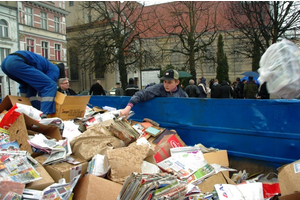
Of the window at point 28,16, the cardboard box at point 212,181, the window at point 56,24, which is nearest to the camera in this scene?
the cardboard box at point 212,181

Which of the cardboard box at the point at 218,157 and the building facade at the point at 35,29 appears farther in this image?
the building facade at the point at 35,29

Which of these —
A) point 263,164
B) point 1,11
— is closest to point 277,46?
point 263,164

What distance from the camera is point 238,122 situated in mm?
2867

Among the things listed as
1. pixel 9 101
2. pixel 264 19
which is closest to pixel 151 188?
pixel 9 101

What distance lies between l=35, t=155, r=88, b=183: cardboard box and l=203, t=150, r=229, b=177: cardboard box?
144cm

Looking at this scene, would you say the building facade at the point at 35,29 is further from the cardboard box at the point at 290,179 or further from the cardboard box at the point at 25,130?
the cardboard box at the point at 290,179

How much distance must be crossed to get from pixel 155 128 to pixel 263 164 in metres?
1.47

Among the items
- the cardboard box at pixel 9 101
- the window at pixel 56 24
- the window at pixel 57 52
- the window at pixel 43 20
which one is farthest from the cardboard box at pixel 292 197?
the window at pixel 56 24

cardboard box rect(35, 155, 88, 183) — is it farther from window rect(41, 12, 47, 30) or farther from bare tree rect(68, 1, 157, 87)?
window rect(41, 12, 47, 30)

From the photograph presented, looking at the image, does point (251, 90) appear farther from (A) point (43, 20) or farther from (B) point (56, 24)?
(B) point (56, 24)

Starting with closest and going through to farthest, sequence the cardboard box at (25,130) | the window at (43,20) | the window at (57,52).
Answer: the cardboard box at (25,130), the window at (43,20), the window at (57,52)

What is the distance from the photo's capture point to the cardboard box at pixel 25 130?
2.63 meters

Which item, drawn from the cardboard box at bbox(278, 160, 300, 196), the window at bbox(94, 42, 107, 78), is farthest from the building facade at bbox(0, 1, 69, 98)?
the cardboard box at bbox(278, 160, 300, 196)

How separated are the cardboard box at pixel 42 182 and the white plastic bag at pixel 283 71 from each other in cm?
244
